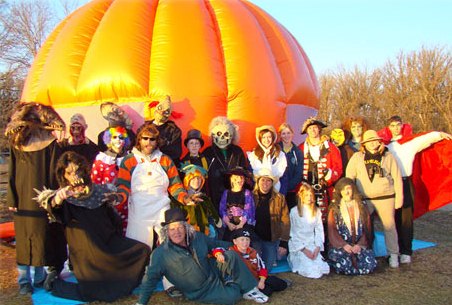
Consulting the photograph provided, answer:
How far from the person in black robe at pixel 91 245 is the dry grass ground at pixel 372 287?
15 centimetres

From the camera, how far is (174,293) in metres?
3.85

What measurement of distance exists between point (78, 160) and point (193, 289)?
1.46 m

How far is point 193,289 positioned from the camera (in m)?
3.62

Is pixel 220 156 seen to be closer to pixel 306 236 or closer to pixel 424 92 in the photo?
pixel 306 236

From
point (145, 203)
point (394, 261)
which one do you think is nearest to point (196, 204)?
point (145, 203)

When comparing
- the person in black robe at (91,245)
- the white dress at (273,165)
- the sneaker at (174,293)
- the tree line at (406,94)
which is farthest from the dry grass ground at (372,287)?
the tree line at (406,94)

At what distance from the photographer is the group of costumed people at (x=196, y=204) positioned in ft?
12.1

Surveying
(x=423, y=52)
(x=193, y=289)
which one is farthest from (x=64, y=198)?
(x=423, y=52)

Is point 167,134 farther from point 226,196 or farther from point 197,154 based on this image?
point 226,196

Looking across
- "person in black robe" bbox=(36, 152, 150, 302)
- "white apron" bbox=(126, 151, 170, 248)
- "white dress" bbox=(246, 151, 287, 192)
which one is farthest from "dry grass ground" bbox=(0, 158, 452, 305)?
"white dress" bbox=(246, 151, 287, 192)

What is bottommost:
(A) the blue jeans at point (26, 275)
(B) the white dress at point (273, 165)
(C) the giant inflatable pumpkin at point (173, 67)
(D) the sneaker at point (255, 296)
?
(D) the sneaker at point (255, 296)

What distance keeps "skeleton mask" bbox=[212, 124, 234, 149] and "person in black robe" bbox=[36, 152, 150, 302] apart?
1.45 m

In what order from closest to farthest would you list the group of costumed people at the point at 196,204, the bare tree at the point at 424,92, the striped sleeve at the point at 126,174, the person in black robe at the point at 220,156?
the group of costumed people at the point at 196,204
the striped sleeve at the point at 126,174
the person in black robe at the point at 220,156
the bare tree at the point at 424,92

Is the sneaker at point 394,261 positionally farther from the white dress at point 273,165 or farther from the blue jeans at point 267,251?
the white dress at point 273,165
